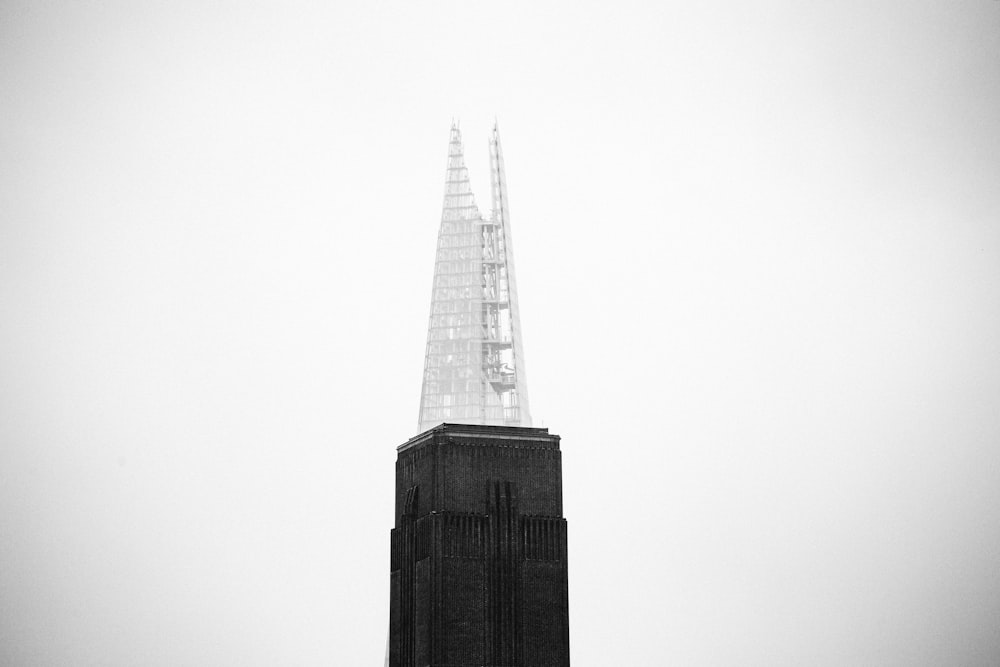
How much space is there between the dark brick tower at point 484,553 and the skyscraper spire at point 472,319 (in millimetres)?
6322

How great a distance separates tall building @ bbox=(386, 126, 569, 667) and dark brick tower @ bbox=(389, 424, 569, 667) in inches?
2.9

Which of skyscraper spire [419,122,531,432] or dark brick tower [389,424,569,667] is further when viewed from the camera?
skyscraper spire [419,122,531,432]

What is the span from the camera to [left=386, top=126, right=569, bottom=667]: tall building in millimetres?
123625

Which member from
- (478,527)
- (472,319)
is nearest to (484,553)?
(478,527)

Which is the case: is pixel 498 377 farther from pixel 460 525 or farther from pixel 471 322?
pixel 460 525

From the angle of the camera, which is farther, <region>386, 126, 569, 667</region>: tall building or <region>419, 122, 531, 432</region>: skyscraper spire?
<region>419, 122, 531, 432</region>: skyscraper spire

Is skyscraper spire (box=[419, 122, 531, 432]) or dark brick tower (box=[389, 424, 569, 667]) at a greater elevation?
skyscraper spire (box=[419, 122, 531, 432])

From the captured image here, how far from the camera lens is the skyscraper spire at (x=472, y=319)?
135625 mm

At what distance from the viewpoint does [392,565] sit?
13438 centimetres

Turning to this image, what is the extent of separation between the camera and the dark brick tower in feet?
405

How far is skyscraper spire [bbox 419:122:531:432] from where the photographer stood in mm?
135625

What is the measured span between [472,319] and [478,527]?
1989 cm

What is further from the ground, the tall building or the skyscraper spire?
the skyscraper spire

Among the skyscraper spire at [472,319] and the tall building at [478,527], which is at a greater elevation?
the skyscraper spire at [472,319]
